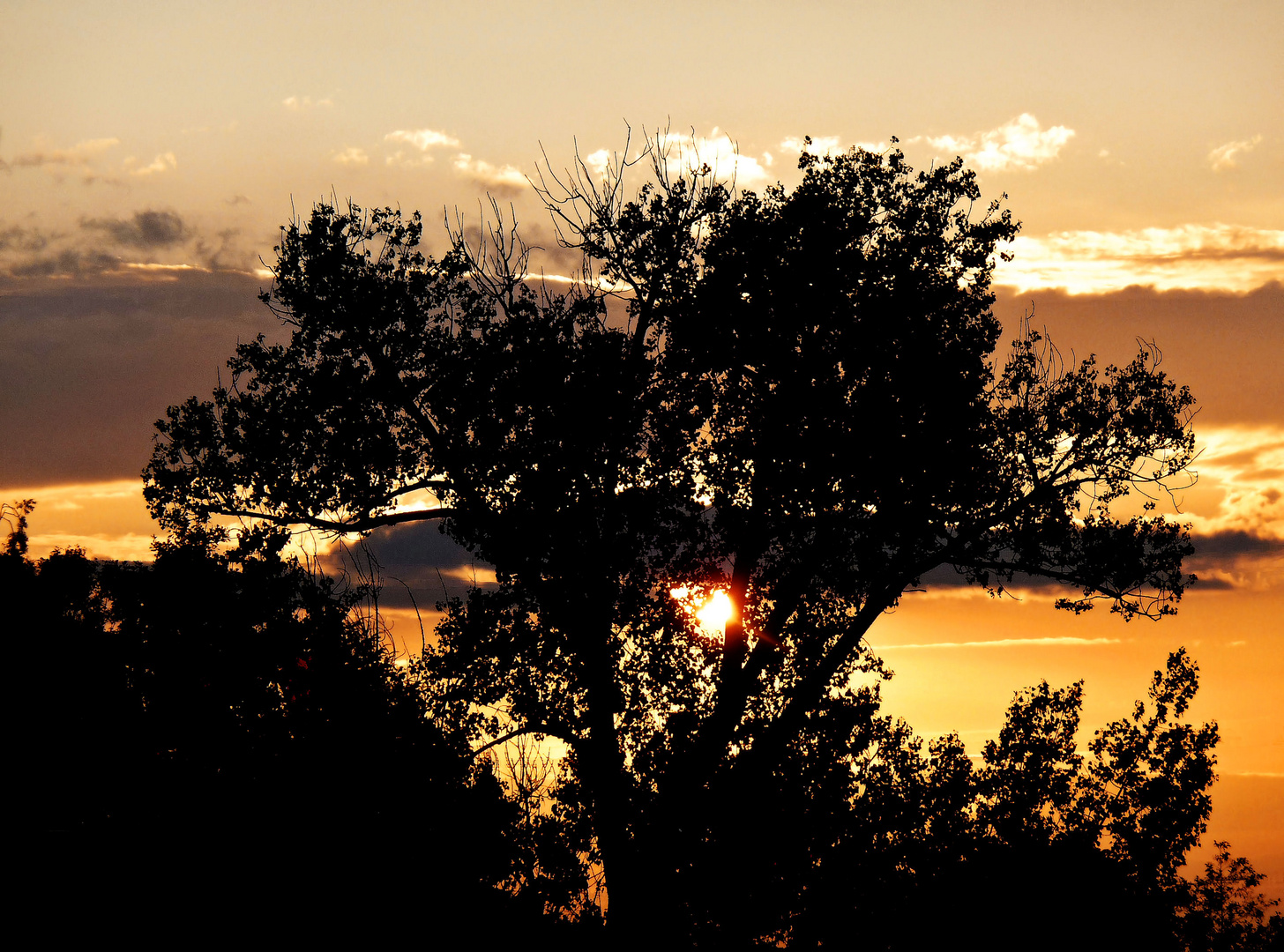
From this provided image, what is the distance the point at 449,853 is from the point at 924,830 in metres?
8.99

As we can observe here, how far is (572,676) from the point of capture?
19.6 metres

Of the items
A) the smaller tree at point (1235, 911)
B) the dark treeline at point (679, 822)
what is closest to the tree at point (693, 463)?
the dark treeline at point (679, 822)

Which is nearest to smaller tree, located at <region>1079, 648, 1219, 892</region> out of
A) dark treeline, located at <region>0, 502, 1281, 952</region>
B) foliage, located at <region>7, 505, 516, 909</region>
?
dark treeline, located at <region>0, 502, 1281, 952</region>

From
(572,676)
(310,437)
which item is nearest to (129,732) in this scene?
(310,437)

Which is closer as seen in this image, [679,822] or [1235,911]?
[679,822]

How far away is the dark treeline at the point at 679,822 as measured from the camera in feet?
58.5

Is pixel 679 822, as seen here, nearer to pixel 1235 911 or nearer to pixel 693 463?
pixel 693 463

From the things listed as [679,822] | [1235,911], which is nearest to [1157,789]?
[679,822]

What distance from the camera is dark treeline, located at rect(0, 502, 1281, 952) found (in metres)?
17.8

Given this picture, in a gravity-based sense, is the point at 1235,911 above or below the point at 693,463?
below

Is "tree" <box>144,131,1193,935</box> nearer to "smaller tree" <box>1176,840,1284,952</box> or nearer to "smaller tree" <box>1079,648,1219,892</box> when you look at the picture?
"smaller tree" <box>1079,648,1219,892</box>

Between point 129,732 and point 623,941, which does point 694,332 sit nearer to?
point 623,941

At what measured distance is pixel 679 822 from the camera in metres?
18.7

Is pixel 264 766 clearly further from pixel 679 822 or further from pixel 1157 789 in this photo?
pixel 1157 789
